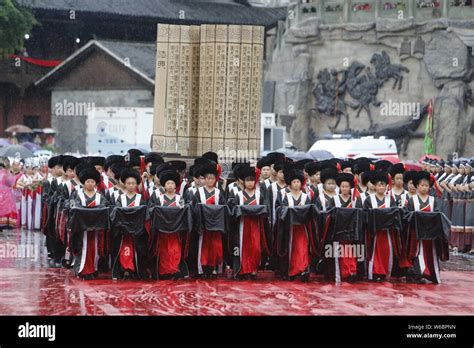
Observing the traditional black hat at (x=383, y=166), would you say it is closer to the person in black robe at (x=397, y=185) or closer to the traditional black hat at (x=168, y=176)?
the person in black robe at (x=397, y=185)

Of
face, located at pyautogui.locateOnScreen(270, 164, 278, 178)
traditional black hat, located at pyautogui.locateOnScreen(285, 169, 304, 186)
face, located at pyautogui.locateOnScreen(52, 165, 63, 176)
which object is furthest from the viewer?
face, located at pyautogui.locateOnScreen(52, 165, 63, 176)

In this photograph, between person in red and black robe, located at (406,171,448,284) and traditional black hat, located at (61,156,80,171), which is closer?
person in red and black robe, located at (406,171,448,284)

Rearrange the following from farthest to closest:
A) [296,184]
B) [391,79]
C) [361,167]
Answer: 1. [391,79]
2. [361,167]
3. [296,184]

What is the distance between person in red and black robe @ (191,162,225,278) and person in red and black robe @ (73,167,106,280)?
54.5 inches

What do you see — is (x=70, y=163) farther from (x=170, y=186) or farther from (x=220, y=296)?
(x=220, y=296)

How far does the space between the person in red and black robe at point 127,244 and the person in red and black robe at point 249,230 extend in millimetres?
1362

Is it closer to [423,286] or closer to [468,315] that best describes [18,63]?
[423,286]

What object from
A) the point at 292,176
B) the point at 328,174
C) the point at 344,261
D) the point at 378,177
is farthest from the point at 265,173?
the point at 344,261

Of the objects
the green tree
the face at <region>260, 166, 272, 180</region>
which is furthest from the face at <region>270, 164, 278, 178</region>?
the green tree

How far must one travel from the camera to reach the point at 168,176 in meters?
16.2

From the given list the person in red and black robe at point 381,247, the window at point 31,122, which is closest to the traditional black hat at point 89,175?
the person in red and black robe at point 381,247

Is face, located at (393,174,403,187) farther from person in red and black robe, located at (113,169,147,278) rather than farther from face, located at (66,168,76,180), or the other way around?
face, located at (66,168,76,180)

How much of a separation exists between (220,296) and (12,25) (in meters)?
26.2

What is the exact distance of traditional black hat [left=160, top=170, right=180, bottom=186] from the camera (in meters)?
16.2
